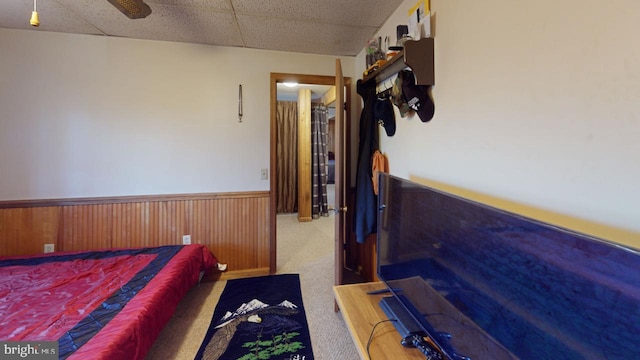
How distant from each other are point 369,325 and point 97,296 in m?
1.70

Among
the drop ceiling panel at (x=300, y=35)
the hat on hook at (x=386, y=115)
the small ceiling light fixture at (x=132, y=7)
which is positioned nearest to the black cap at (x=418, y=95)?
the hat on hook at (x=386, y=115)

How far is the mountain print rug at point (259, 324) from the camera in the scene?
5.48 ft

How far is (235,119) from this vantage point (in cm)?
270

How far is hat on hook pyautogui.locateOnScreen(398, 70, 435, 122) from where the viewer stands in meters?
1.51

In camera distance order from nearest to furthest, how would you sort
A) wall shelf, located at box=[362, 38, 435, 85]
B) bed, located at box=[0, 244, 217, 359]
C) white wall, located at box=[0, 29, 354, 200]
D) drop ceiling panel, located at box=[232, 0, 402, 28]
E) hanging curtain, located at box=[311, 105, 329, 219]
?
1. bed, located at box=[0, 244, 217, 359]
2. wall shelf, located at box=[362, 38, 435, 85]
3. drop ceiling panel, located at box=[232, 0, 402, 28]
4. white wall, located at box=[0, 29, 354, 200]
5. hanging curtain, located at box=[311, 105, 329, 219]

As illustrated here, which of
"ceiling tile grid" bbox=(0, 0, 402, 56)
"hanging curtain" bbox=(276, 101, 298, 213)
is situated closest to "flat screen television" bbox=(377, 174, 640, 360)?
"ceiling tile grid" bbox=(0, 0, 402, 56)

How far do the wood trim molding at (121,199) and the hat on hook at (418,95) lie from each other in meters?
1.78

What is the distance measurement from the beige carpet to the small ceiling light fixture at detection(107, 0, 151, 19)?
2229mm

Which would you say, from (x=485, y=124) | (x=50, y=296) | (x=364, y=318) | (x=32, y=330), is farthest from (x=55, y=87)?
(x=485, y=124)

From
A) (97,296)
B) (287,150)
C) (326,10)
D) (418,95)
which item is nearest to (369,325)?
(418,95)

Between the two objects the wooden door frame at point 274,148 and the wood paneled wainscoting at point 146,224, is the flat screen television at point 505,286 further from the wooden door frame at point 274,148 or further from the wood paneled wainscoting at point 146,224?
the wood paneled wainscoting at point 146,224

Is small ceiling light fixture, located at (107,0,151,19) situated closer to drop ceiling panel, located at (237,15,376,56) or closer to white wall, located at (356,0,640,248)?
drop ceiling panel, located at (237,15,376,56)

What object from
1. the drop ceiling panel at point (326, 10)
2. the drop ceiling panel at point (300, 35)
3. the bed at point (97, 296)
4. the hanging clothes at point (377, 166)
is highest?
the drop ceiling panel at point (300, 35)

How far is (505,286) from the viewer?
741mm
